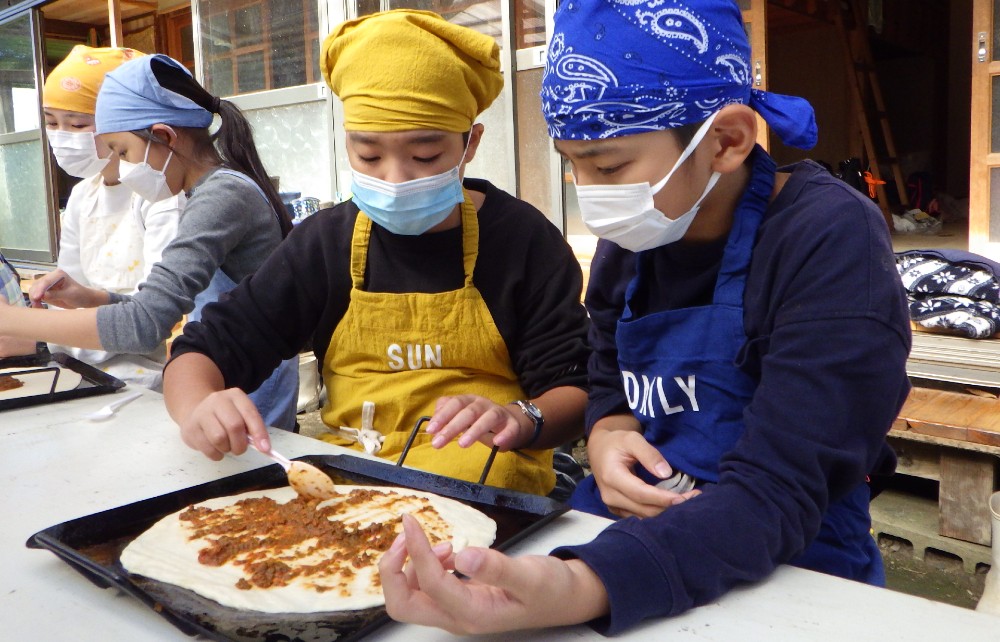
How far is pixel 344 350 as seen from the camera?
1.84 meters

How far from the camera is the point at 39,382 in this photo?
6.93 feet

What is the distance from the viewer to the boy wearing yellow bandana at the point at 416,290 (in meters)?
1.63

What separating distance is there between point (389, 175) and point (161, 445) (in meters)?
0.73

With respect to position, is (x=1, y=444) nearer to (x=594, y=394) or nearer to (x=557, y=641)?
(x=594, y=394)

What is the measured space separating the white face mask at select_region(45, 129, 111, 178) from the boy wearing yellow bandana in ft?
4.78

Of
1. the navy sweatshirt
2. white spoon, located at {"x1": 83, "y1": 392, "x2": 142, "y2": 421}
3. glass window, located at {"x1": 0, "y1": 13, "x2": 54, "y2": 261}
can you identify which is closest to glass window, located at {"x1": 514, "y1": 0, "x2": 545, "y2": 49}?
white spoon, located at {"x1": 83, "y1": 392, "x2": 142, "y2": 421}

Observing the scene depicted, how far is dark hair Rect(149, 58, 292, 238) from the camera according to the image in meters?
2.37

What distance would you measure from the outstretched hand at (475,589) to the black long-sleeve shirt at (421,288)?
952mm

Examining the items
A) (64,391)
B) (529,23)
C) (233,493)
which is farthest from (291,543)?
(529,23)

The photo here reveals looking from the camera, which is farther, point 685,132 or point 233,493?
point 233,493

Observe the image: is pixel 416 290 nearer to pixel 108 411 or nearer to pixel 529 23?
pixel 108 411

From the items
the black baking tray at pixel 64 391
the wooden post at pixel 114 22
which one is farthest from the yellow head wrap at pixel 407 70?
the wooden post at pixel 114 22

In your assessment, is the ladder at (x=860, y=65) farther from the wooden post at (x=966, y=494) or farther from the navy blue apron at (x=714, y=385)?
the navy blue apron at (x=714, y=385)

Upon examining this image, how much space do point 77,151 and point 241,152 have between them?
0.85m
